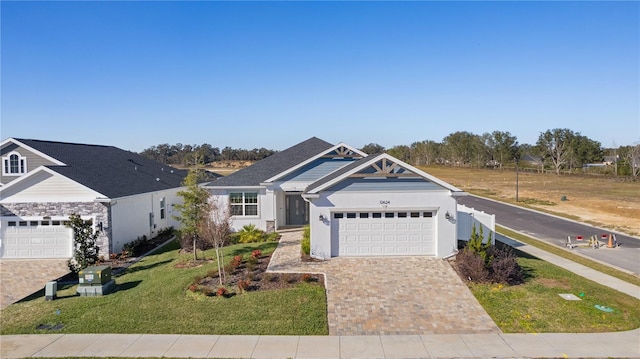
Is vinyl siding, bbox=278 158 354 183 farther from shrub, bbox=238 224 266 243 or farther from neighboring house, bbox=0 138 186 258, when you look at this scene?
neighboring house, bbox=0 138 186 258

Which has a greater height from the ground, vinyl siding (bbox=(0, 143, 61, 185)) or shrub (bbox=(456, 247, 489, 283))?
vinyl siding (bbox=(0, 143, 61, 185))

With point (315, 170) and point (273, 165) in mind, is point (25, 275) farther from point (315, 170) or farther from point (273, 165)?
point (315, 170)

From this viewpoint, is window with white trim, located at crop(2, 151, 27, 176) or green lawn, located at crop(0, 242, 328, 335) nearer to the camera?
green lawn, located at crop(0, 242, 328, 335)

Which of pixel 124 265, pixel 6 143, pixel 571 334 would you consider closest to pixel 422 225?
pixel 571 334

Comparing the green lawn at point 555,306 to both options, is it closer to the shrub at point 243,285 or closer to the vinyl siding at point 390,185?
the vinyl siding at point 390,185

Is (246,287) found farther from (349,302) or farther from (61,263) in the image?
(61,263)

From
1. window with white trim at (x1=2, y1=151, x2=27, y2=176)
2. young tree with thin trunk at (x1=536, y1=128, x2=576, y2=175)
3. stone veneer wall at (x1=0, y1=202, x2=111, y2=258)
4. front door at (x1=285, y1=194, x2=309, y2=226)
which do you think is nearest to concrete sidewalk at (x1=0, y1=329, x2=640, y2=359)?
stone veneer wall at (x1=0, y1=202, x2=111, y2=258)
